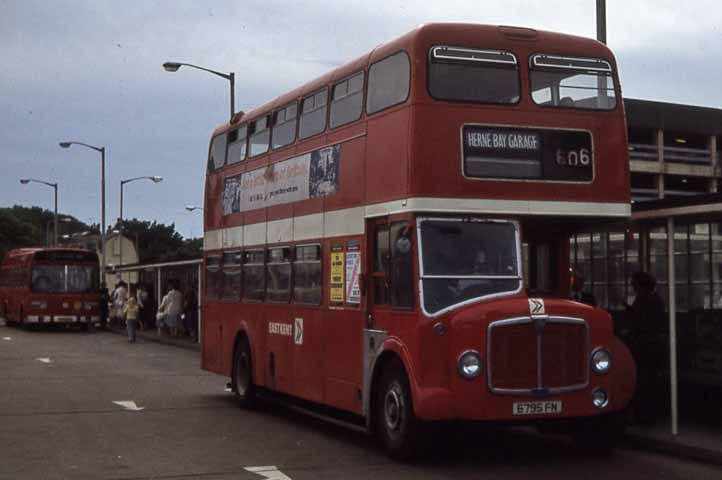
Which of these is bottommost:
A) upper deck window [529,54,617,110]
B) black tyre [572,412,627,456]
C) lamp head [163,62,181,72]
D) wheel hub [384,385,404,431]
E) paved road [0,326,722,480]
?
paved road [0,326,722,480]

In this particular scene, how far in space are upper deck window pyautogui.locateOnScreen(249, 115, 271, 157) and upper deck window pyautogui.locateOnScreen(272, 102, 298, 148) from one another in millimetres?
346

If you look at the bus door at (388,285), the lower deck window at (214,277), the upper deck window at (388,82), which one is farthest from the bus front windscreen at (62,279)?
the bus door at (388,285)

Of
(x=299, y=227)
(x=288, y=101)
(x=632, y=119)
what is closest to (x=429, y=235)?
(x=299, y=227)

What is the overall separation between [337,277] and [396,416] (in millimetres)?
2429

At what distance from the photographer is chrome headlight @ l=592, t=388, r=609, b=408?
1198cm

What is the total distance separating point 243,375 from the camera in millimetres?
18328

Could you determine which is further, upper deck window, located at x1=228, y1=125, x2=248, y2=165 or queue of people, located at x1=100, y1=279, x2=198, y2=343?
queue of people, located at x1=100, y1=279, x2=198, y2=343

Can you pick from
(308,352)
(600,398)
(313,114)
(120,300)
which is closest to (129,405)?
(308,352)

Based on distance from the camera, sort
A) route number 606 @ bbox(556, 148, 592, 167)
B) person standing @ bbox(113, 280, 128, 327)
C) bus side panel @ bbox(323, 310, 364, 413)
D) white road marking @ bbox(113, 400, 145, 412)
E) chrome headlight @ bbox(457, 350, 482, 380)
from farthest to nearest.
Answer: person standing @ bbox(113, 280, 128, 327) → white road marking @ bbox(113, 400, 145, 412) → bus side panel @ bbox(323, 310, 364, 413) → route number 606 @ bbox(556, 148, 592, 167) → chrome headlight @ bbox(457, 350, 482, 380)

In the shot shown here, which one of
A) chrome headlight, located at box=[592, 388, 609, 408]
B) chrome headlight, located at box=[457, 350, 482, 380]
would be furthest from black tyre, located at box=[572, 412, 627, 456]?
chrome headlight, located at box=[457, 350, 482, 380]

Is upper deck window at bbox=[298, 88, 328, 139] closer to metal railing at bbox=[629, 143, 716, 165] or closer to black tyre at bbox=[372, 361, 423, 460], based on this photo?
black tyre at bbox=[372, 361, 423, 460]

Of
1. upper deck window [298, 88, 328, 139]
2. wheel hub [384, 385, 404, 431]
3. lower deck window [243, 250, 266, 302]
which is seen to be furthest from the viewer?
lower deck window [243, 250, 266, 302]

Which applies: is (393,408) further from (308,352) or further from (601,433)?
(308,352)

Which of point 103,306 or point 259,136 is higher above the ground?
point 259,136
